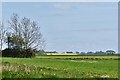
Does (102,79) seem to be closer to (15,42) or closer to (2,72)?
(2,72)

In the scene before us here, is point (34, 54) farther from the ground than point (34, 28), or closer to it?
closer to it

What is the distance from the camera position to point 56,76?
1458 cm

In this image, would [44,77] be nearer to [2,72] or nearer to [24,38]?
[2,72]

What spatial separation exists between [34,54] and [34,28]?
516 cm

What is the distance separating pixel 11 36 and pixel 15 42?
3.00m

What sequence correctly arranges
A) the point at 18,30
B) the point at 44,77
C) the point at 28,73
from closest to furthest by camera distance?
the point at 44,77, the point at 28,73, the point at 18,30

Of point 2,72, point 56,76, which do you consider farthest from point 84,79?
point 2,72

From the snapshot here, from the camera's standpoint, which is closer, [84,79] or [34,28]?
[84,79]

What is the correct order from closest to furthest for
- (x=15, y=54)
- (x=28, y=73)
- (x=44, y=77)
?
(x=44, y=77) → (x=28, y=73) → (x=15, y=54)

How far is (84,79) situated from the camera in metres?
14.5

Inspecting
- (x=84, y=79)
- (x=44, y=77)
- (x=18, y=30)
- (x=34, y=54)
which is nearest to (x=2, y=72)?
(x=44, y=77)

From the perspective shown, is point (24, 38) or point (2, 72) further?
point (24, 38)

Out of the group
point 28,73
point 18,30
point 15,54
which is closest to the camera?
point 28,73

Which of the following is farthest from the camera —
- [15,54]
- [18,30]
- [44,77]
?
[18,30]
